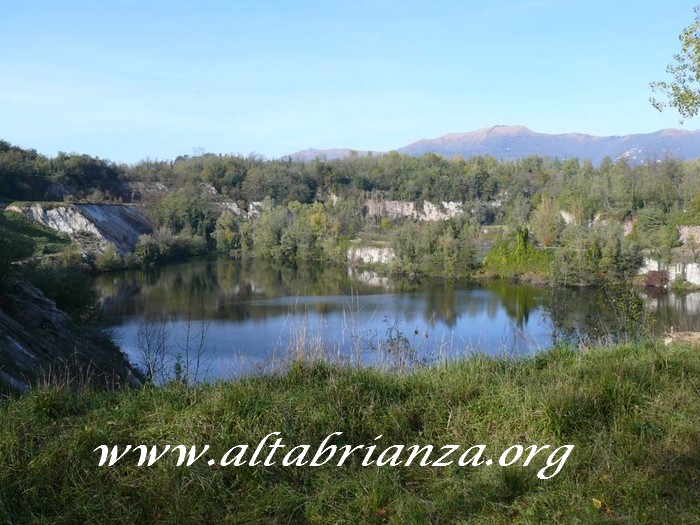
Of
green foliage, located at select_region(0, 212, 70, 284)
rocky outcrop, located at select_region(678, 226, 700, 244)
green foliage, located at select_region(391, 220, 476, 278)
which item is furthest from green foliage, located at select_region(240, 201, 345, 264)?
rocky outcrop, located at select_region(678, 226, 700, 244)

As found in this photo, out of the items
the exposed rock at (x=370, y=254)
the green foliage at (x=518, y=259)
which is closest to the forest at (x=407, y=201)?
the green foliage at (x=518, y=259)

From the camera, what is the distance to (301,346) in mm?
4211

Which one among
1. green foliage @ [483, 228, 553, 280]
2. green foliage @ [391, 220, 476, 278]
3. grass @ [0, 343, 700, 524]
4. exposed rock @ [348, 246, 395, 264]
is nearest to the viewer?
grass @ [0, 343, 700, 524]

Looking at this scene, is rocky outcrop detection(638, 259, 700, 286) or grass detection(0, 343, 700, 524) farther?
rocky outcrop detection(638, 259, 700, 286)

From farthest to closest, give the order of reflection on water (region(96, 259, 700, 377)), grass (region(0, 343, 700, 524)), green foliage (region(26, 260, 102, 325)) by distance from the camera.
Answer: reflection on water (region(96, 259, 700, 377)) → green foliage (region(26, 260, 102, 325)) → grass (region(0, 343, 700, 524))

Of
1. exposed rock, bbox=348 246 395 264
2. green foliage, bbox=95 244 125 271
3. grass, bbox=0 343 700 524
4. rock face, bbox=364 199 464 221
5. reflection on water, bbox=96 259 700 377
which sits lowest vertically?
reflection on water, bbox=96 259 700 377

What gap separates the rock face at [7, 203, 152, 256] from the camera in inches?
1548

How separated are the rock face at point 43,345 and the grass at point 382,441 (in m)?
3.71

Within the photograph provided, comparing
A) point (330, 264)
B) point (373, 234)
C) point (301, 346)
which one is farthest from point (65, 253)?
point (301, 346)

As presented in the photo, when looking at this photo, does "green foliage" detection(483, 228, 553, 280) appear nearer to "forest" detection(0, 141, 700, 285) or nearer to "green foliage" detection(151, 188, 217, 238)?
"forest" detection(0, 141, 700, 285)

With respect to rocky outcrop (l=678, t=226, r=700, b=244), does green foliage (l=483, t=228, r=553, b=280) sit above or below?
below

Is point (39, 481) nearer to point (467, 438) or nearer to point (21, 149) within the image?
point (467, 438)

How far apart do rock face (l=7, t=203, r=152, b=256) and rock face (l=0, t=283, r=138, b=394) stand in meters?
27.2

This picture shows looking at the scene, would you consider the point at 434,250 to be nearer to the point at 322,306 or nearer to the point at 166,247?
the point at 322,306
